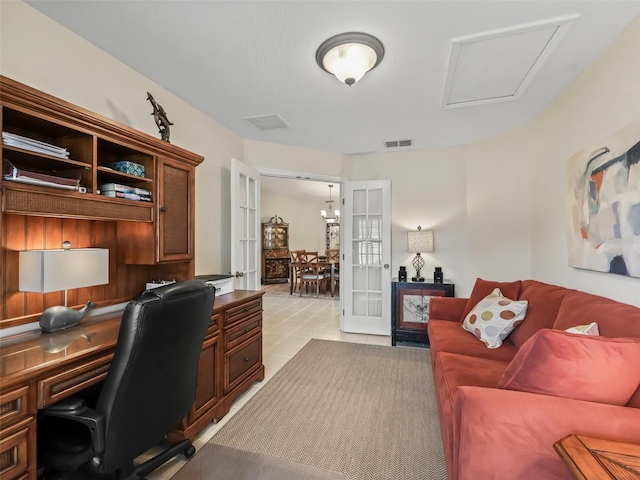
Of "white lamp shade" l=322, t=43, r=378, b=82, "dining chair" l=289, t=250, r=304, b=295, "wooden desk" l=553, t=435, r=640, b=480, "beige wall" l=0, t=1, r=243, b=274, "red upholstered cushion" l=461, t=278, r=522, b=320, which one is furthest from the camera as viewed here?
"dining chair" l=289, t=250, r=304, b=295

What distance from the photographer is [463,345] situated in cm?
217

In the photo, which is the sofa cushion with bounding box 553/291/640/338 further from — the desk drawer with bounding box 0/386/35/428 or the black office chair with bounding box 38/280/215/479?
the desk drawer with bounding box 0/386/35/428

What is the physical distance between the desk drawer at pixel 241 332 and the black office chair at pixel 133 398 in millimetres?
795

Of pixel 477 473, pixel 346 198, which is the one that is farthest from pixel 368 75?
pixel 477 473

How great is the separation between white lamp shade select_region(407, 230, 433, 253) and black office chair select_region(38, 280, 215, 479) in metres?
Result: 2.96

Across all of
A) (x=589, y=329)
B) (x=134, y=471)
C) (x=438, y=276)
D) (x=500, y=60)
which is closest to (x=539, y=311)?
(x=589, y=329)

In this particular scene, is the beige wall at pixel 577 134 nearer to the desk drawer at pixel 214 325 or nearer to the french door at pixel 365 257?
the french door at pixel 365 257

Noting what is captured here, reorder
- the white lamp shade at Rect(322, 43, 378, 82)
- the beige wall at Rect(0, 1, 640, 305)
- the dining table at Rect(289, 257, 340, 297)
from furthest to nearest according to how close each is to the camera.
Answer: the dining table at Rect(289, 257, 340, 297) → the white lamp shade at Rect(322, 43, 378, 82) → the beige wall at Rect(0, 1, 640, 305)

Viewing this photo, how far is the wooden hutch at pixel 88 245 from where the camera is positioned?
1104 millimetres

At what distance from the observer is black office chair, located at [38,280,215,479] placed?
3.74 ft

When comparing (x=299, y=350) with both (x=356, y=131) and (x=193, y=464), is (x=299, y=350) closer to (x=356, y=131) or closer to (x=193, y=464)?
(x=193, y=464)

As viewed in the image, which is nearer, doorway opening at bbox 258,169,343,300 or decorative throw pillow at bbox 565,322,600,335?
decorative throw pillow at bbox 565,322,600,335

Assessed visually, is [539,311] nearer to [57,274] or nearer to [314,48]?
[314,48]

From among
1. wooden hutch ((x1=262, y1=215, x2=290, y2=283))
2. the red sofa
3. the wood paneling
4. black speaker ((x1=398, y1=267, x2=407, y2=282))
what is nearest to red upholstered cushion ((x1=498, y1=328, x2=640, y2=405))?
the red sofa
